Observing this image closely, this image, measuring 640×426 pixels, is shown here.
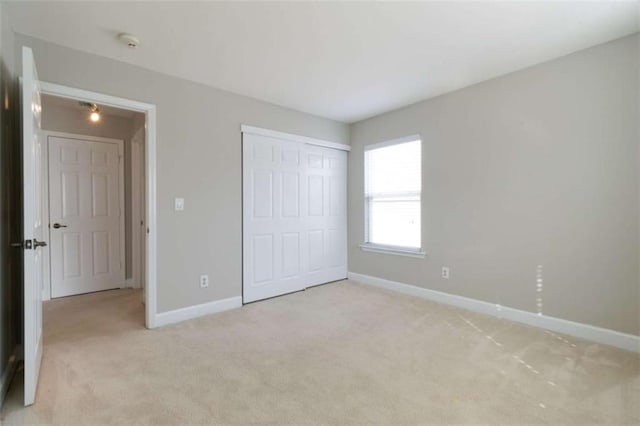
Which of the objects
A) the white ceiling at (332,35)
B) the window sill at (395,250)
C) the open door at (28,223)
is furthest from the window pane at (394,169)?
the open door at (28,223)

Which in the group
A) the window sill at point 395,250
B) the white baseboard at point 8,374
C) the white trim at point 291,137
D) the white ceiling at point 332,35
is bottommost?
the white baseboard at point 8,374

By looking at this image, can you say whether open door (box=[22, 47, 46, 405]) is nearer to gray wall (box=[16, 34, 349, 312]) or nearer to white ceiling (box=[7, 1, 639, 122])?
white ceiling (box=[7, 1, 639, 122])

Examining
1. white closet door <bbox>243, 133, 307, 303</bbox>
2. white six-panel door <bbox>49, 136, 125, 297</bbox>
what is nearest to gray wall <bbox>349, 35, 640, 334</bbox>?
white closet door <bbox>243, 133, 307, 303</bbox>

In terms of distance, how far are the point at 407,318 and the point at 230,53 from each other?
2.98m

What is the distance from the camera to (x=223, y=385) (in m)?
1.99

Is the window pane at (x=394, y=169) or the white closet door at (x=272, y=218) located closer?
the white closet door at (x=272, y=218)

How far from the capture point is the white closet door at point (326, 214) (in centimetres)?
438

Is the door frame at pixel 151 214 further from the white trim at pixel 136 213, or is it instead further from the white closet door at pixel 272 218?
the white trim at pixel 136 213

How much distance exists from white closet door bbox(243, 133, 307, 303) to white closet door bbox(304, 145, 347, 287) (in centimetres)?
15

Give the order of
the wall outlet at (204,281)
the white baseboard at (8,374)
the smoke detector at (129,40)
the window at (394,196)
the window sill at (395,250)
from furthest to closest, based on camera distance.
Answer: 1. the window at (394,196)
2. the window sill at (395,250)
3. the wall outlet at (204,281)
4. the smoke detector at (129,40)
5. the white baseboard at (8,374)

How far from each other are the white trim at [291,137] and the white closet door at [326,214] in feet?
0.24

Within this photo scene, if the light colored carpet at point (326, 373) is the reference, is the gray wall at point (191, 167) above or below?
above

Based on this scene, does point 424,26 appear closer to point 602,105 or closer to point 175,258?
point 602,105

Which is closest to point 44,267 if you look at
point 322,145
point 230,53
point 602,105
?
point 230,53
